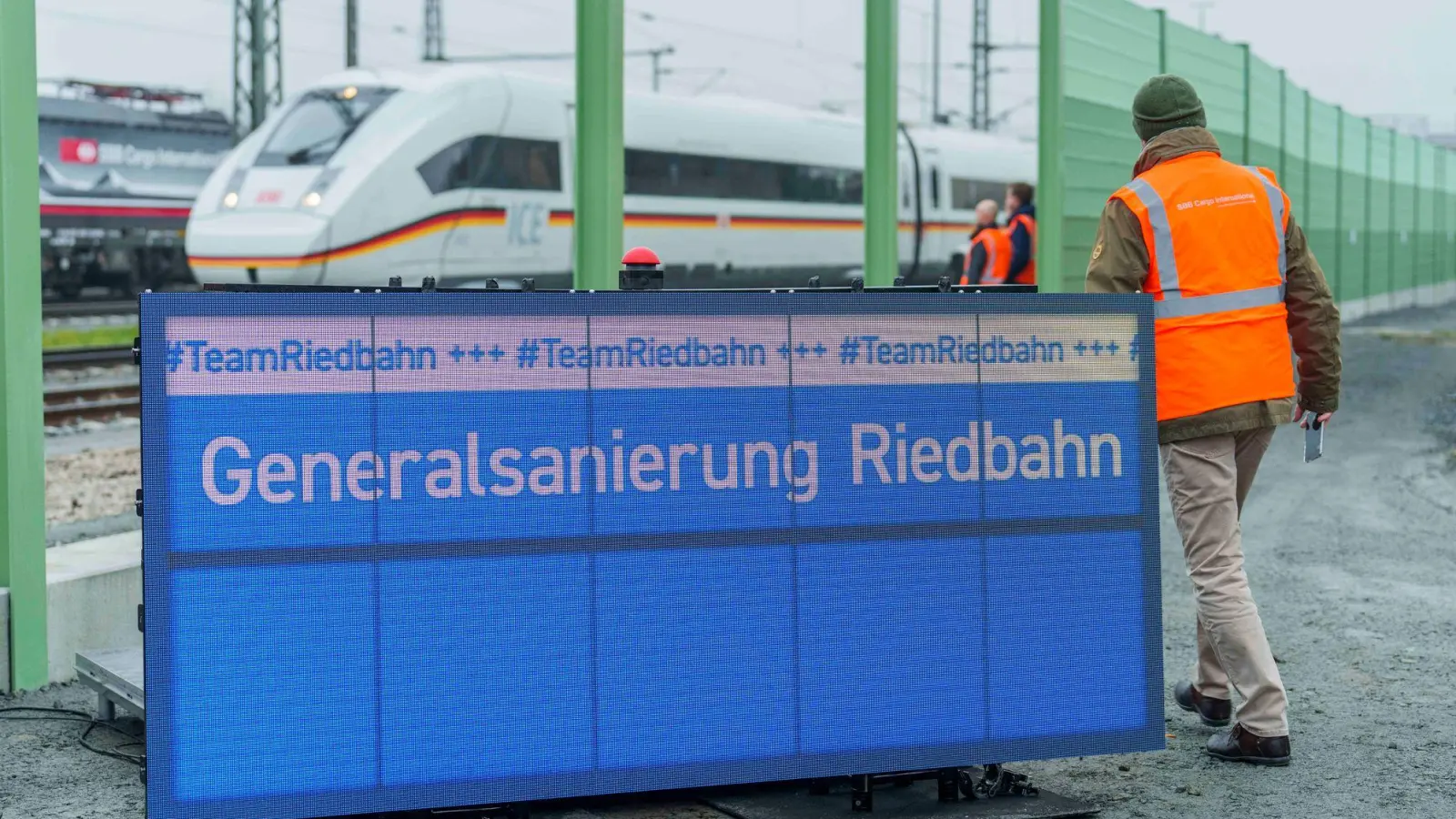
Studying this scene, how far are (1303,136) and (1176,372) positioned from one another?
71.3ft

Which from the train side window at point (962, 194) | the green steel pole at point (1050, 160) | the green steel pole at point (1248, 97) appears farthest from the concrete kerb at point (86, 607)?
the train side window at point (962, 194)

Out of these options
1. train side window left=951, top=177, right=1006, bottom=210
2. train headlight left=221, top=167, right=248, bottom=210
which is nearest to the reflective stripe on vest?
train headlight left=221, top=167, right=248, bottom=210

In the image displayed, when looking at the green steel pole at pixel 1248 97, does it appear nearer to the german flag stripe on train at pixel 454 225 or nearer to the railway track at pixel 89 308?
the german flag stripe on train at pixel 454 225

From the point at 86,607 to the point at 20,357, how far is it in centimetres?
96

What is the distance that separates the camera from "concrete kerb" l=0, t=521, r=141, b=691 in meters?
5.99

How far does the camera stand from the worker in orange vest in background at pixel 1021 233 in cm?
1379

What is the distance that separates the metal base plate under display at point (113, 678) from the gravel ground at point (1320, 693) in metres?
0.14

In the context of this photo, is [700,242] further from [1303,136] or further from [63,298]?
[63,298]

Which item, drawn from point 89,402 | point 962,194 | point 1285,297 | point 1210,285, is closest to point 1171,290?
point 1210,285

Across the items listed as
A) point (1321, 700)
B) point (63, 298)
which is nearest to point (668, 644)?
point (1321, 700)

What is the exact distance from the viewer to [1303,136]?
25.2 meters

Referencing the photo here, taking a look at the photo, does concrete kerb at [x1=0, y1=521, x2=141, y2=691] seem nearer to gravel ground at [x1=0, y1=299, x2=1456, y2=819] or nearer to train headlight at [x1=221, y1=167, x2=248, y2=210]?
gravel ground at [x1=0, y1=299, x2=1456, y2=819]

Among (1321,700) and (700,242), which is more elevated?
(700,242)

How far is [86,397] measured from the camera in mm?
17047
